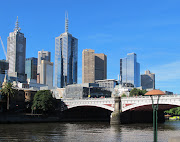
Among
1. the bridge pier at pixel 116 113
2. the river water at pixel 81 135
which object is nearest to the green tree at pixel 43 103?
the bridge pier at pixel 116 113

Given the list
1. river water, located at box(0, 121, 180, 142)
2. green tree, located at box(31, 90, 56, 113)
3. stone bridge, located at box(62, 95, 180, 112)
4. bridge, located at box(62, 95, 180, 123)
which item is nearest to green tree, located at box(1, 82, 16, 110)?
green tree, located at box(31, 90, 56, 113)

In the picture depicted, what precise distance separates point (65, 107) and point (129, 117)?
97.4 feet

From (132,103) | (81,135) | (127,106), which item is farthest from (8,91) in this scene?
(81,135)

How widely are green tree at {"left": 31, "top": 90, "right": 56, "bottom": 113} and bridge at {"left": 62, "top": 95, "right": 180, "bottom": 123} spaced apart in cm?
1028

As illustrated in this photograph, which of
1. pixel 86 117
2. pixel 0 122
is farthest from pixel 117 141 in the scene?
pixel 86 117

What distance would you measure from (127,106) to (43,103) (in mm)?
33869

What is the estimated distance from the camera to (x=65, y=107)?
12375 cm

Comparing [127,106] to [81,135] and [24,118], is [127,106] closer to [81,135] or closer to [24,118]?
[24,118]

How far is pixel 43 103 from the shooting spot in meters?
112

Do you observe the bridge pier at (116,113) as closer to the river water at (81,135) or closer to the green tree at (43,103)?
the river water at (81,135)

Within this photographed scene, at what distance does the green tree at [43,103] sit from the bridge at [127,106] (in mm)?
10283

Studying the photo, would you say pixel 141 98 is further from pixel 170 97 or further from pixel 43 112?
pixel 43 112

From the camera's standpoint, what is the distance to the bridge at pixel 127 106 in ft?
298

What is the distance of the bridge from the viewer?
298ft
